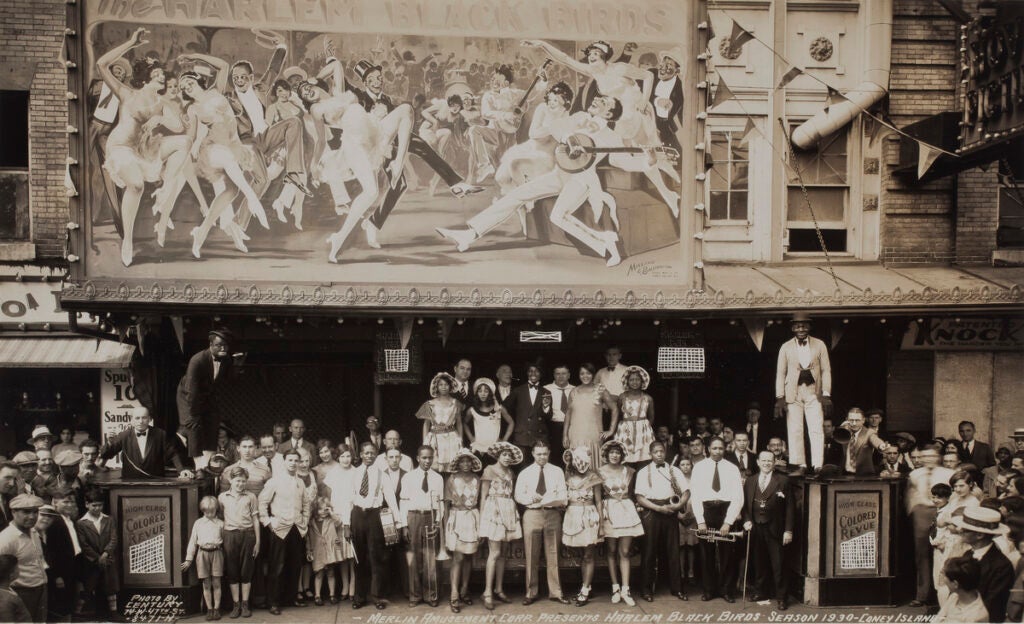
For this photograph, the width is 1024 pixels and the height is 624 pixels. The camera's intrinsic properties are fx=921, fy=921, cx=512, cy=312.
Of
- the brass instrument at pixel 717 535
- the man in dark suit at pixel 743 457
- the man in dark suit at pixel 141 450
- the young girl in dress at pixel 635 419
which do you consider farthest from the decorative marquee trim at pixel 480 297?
the brass instrument at pixel 717 535

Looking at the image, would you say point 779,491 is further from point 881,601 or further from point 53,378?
point 53,378

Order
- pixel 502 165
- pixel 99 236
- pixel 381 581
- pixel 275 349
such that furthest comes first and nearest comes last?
1. pixel 275 349
2. pixel 502 165
3. pixel 99 236
4. pixel 381 581

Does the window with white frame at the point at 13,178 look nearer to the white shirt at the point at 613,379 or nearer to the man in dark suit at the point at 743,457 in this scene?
the white shirt at the point at 613,379

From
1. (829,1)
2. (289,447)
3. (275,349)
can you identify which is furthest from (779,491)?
(829,1)

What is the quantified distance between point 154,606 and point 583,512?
5280 mm

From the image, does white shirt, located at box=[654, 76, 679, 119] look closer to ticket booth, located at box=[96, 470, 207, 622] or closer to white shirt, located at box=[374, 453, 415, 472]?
white shirt, located at box=[374, 453, 415, 472]

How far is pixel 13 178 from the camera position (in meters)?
14.8

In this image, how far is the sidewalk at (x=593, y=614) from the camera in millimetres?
11000

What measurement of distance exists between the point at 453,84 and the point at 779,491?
7.16 m

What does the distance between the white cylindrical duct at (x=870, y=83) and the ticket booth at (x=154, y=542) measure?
11.2 m

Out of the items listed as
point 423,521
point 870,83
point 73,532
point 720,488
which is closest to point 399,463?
point 423,521

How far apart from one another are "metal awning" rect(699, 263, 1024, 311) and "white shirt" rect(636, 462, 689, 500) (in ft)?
8.51

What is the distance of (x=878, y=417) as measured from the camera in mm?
12703
